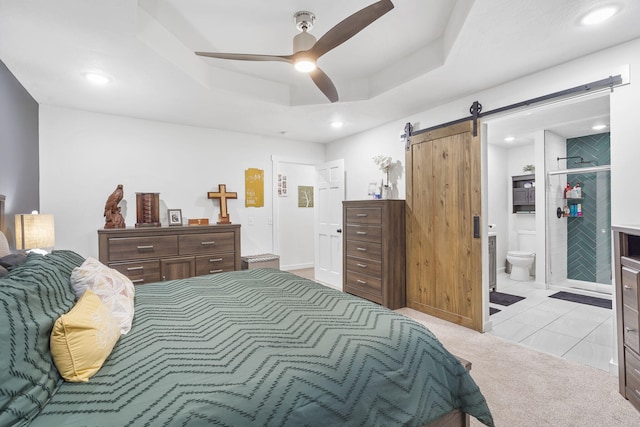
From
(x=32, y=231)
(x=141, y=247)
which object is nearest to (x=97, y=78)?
(x=32, y=231)

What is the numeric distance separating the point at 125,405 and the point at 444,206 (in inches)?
124

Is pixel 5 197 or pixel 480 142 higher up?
pixel 480 142

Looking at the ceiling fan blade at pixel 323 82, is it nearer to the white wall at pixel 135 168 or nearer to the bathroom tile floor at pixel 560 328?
the white wall at pixel 135 168

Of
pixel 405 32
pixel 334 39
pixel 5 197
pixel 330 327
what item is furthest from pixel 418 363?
pixel 5 197

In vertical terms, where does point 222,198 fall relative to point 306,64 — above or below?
below

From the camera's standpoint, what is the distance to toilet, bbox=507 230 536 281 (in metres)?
4.93

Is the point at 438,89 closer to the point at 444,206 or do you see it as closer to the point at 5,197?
the point at 444,206

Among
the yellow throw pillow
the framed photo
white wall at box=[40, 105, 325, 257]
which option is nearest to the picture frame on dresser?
the framed photo

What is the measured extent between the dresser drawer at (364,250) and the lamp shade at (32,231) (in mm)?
3114

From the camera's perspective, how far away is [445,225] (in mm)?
3303

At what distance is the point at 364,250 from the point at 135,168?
10.2 ft

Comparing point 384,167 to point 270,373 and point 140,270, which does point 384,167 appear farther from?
point 270,373

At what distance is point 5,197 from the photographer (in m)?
2.36

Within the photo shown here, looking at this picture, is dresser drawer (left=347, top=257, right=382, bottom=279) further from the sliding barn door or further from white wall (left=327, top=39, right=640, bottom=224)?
white wall (left=327, top=39, right=640, bottom=224)
